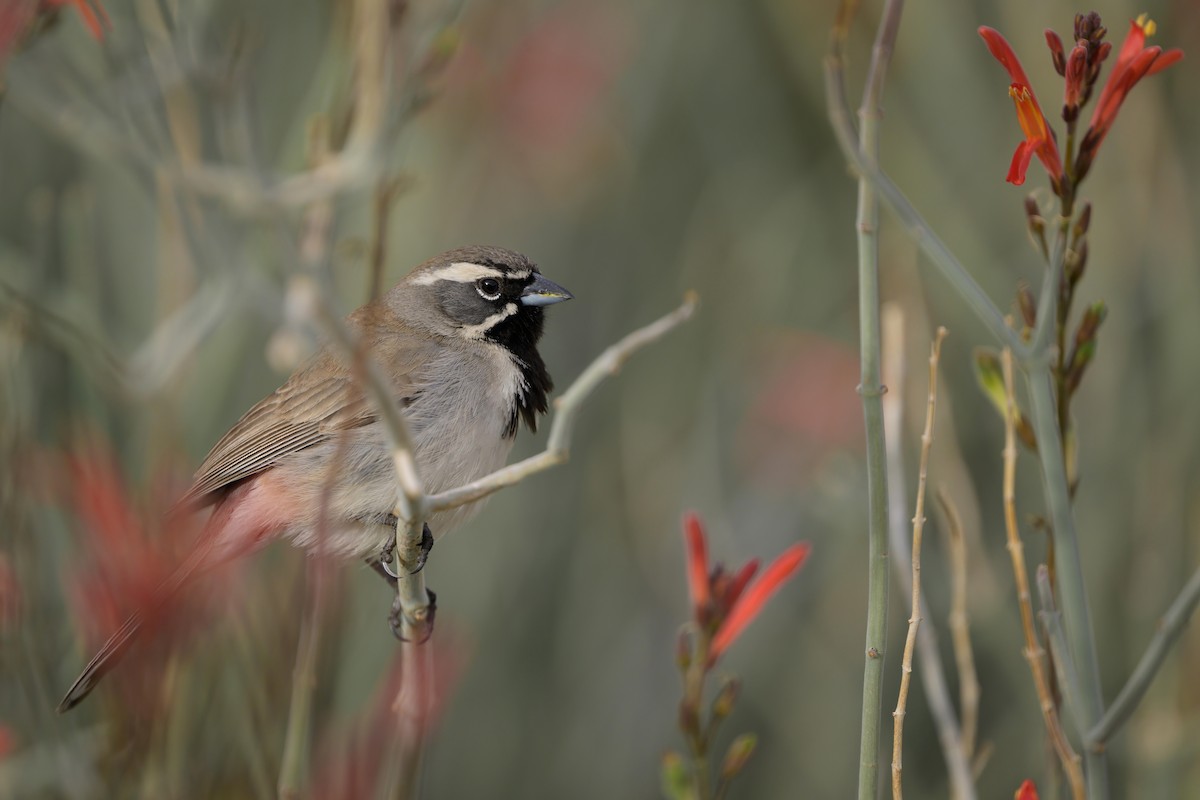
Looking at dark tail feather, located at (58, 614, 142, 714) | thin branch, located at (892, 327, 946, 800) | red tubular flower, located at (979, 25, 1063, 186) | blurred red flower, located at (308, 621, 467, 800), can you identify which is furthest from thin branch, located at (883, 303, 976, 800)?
dark tail feather, located at (58, 614, 142, 714)

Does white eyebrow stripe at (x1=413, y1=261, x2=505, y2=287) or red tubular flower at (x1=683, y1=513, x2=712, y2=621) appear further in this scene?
white eyebrow stripe at (x1=413, y1=261, x2=505, y2=287)

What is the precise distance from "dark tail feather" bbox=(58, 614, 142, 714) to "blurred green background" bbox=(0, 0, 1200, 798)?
0.97 meters

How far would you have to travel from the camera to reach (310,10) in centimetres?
677

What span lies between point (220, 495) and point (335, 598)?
188 centimetres

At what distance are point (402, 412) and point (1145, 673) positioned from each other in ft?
7.66

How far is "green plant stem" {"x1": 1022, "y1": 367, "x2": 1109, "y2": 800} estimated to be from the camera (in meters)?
1.91

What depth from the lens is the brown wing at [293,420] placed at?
3.91m

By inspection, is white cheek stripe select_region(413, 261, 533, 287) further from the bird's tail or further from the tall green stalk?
the tall green stalk

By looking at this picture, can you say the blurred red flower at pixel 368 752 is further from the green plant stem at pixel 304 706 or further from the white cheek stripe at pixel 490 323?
the white cheek stripe at pixel 490 323

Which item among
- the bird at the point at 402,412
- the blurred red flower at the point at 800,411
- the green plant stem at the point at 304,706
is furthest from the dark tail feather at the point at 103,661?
the blurred red flower at the point at 800,411

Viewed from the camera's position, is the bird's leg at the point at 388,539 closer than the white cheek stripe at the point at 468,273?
Yes

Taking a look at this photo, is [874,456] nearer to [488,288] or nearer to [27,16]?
[27,16]

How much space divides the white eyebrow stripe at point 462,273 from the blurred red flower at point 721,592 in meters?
1.96

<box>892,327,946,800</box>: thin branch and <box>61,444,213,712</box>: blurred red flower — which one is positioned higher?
<box>61,444,213,712</box>: blurred red flower
